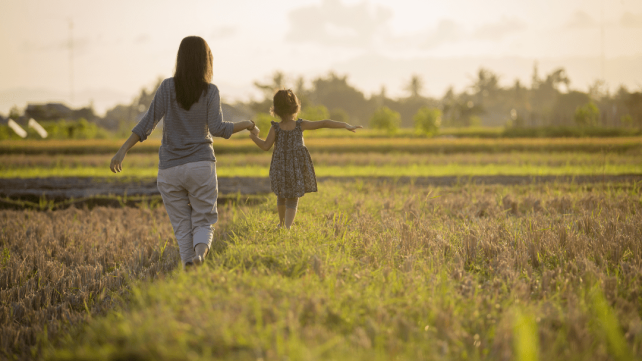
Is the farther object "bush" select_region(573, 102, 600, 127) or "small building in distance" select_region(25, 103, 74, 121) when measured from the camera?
"small building in distance" select_region(25, 103, 74, 121)

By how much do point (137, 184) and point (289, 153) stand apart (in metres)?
7.01

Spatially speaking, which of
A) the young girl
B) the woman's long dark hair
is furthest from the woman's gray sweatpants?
the young girl

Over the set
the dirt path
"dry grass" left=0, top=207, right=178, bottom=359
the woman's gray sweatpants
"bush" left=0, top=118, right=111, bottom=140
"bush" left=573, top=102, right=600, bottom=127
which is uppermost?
"bush" left=573, top=102, right=600, bottom=127

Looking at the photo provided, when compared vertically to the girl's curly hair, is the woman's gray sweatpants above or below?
below

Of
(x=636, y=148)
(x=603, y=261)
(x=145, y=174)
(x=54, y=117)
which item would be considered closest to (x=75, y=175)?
(x=145, y=174)

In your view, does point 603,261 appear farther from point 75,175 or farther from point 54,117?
point 54,117

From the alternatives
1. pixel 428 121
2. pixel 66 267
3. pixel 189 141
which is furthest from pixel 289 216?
pixel 428 121

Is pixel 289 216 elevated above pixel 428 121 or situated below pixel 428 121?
below

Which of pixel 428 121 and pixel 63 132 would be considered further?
pixel 63 132

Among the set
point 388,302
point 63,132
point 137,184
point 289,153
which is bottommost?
point 388,302

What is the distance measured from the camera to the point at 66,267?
3.68 metres

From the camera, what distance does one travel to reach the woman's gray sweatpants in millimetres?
3053

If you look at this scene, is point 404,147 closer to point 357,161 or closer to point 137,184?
point 357,161

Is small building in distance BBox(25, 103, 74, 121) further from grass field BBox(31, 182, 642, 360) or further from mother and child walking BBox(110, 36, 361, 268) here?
grass field BBox(31, 182, 642, 360)
